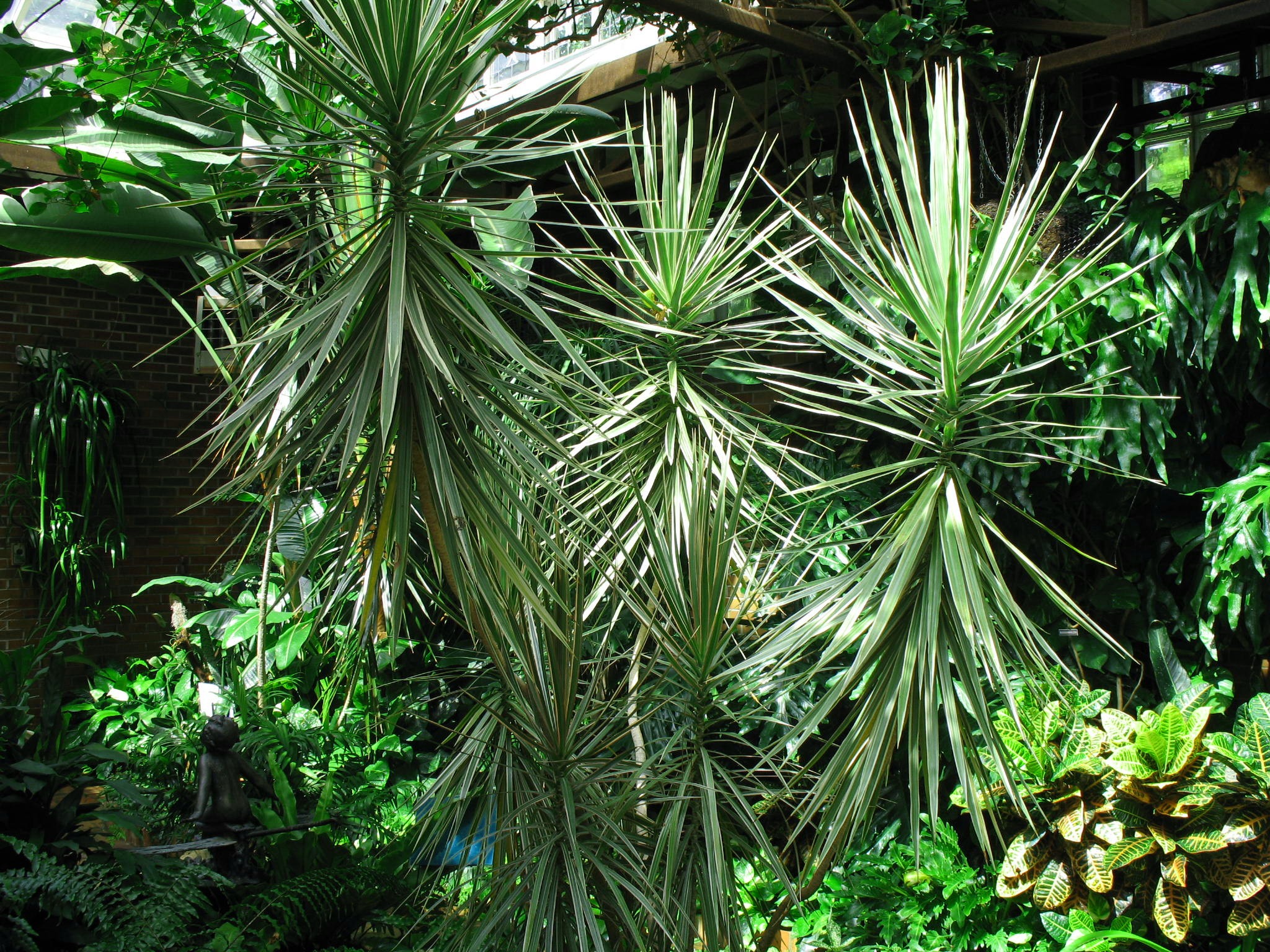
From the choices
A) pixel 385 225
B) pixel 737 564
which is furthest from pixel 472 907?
pixel 385 225

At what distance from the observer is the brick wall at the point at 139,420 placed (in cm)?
580

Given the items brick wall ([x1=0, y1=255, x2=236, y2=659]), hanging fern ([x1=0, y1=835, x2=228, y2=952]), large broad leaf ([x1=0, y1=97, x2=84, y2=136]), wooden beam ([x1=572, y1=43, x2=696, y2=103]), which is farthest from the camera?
brick wall ([x1=0, y1=255, x2=236, y2=659])

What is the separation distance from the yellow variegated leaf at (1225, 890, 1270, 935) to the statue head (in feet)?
Answer: 8.87

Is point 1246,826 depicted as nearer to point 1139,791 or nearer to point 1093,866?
point 1139,791

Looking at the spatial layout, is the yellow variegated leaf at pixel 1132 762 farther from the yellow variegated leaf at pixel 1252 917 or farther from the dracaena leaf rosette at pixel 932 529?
the dracaena leaf rosette at pixel 932 529

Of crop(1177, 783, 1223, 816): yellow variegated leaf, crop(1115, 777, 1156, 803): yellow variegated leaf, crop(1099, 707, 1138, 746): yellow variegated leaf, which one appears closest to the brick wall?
crop(1099, 707, 1138, 746): yellow variegated leaf

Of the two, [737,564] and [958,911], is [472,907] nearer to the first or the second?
[737,564]

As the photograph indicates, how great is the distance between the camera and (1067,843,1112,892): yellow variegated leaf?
→ 269 centimetres

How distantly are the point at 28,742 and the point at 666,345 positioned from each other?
80.9 inches

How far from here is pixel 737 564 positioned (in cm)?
223

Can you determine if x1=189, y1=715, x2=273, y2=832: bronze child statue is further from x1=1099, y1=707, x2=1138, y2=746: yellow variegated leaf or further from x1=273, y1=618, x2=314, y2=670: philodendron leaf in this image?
x1=1099, y1=707, x2=1138, y2=746: yellow variegated leaf

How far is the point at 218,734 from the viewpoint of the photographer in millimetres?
2850

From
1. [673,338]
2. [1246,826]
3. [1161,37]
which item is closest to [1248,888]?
[1246,826]

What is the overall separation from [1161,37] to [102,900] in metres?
3.71
